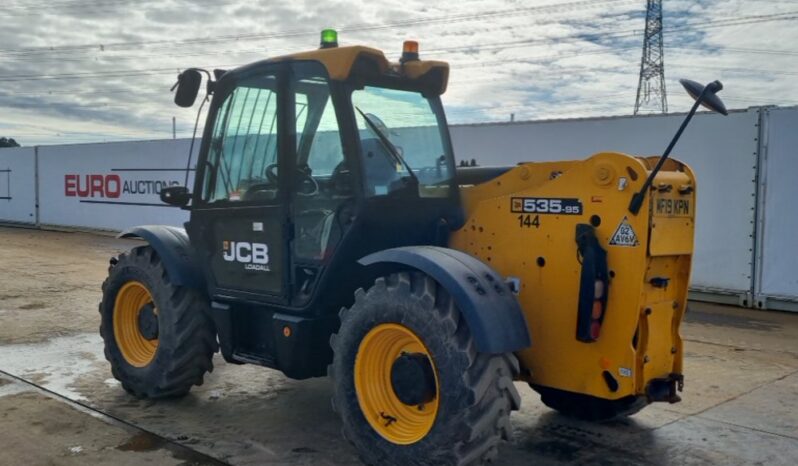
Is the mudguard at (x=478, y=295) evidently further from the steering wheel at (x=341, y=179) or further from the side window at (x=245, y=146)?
the side window at (x=245, y=146)

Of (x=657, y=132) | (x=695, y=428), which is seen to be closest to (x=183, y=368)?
(x=695, y=428)

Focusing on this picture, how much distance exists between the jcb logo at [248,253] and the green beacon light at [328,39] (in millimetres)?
1306

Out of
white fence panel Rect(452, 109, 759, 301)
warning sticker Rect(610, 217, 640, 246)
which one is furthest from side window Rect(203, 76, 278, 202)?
white fence panel Rect(452, 109, 759, 301)

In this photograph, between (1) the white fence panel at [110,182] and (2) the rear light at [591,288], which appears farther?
(1) the white fence panel at [110,182]

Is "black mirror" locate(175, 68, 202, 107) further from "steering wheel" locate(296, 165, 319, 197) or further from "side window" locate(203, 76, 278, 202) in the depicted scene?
"steering wheel" locate(296, 165, 319, 197)

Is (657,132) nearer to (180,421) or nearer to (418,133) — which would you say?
(418,133)

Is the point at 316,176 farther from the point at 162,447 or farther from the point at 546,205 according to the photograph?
the point at 162,447

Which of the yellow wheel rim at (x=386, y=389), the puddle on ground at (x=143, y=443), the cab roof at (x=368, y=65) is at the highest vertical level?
the cab roof at (x=368, y=65)

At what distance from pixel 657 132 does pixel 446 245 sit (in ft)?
21.3

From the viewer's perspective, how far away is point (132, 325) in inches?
231

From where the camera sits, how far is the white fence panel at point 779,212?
9.46 metres

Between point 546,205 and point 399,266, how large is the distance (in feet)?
2.90

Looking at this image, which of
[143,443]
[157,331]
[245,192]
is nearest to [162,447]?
[143,443]

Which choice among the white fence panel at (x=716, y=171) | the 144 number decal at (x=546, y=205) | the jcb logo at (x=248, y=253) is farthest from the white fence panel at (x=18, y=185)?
the 144 number decal at (x=546, y=205)
